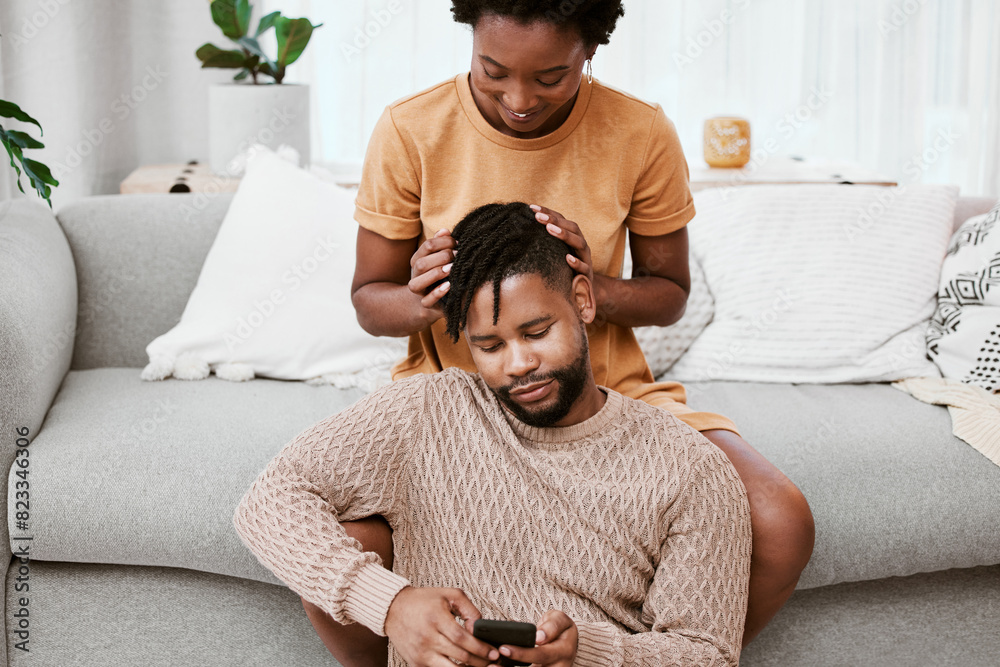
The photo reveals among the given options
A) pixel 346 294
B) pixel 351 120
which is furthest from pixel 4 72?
pixel 346 294

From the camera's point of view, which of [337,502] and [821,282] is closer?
[337,502]

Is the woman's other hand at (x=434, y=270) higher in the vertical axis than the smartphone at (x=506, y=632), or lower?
higher

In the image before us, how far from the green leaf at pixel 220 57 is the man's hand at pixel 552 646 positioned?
1.74m

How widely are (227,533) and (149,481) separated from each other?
0.16 metres

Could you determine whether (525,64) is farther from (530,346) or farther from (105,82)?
(105,82)

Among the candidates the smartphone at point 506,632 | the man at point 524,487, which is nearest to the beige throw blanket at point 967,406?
the man at point 524,487

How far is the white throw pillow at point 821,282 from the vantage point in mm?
1788

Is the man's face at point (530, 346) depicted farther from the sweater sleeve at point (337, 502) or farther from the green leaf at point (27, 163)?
the green leaf at point (27, 163)

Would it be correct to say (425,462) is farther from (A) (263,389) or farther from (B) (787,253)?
(B) (787,253)

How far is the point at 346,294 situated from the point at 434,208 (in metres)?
0.51

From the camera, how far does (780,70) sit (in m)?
2.89

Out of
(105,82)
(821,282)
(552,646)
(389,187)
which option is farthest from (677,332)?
(105,82)

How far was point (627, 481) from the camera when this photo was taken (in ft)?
3.67

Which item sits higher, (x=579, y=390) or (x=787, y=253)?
(x=787, y=253)
